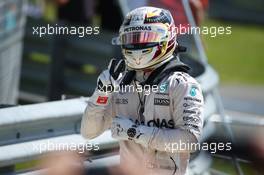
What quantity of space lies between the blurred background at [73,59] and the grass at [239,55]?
0.04 meters

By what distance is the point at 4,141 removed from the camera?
17.3 ft

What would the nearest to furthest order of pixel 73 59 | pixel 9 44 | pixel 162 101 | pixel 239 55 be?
pixel 162 101 < pixel 9 44 < pixel 73 59 < pixel 239 55

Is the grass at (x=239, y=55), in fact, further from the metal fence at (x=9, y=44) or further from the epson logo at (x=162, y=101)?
the epson logo at (x=162, y=101)

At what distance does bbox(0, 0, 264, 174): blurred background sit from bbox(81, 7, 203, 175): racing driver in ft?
1.28

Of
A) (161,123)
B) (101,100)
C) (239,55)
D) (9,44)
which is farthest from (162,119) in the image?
(239,55)

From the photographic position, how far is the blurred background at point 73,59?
7.09 metres

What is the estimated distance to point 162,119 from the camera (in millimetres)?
4777

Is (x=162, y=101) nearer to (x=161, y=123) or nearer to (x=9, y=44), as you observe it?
(x=161, y=123)

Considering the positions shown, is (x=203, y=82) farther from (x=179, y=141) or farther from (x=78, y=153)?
(x=179, y=141)

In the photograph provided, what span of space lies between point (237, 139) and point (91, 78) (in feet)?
16.0

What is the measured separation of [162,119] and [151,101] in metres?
0.12

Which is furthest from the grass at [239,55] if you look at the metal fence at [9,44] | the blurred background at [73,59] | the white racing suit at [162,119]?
the white racing suit at [162,119]

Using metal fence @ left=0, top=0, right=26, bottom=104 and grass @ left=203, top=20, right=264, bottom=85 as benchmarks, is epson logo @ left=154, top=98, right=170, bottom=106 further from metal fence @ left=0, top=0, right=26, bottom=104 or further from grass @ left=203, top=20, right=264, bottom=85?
grass @ left=203, top=20, right=264, bottom=85

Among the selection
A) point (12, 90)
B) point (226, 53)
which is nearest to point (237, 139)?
point (12, 90)
